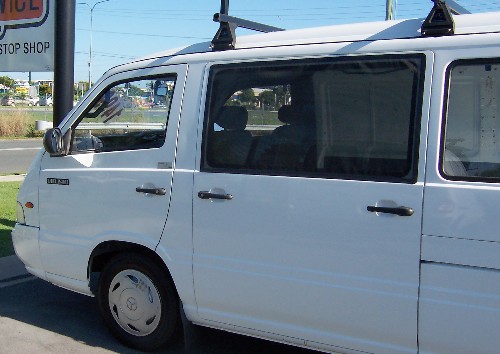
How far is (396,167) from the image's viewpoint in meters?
3.40

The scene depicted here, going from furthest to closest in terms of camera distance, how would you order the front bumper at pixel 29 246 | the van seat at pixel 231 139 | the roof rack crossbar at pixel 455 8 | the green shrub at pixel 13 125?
the green shrub at pixel 13 125 → the front bumper at pixel 29 246 → the van seat at pixel 231 139 → the roof rack crossbar at pixel 455 8

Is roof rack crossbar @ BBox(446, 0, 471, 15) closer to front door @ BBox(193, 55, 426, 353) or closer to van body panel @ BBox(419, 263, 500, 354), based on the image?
front door @ BBox(193, 55, 426, 353)

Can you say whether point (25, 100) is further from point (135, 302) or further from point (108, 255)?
point (135, 302)

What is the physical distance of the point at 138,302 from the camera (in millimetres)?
4504

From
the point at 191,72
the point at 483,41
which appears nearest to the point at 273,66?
the point at 191,72

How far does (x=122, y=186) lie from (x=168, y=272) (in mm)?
709

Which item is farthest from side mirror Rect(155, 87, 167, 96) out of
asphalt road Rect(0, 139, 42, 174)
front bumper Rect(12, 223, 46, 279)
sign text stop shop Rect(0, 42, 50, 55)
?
asphalt road Rect(0, 139, 42, 174)

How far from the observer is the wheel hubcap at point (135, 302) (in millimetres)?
4441

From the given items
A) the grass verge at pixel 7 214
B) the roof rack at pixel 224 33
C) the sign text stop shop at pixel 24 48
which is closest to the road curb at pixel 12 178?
the grass verge at pixel 7 214

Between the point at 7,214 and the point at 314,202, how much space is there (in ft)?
22.6

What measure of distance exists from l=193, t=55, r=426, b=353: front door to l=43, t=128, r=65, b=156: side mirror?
52.6 inches

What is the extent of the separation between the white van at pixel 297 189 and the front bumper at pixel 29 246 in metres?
0.13

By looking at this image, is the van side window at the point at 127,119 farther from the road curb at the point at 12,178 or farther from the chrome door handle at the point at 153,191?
the road curb at the point at 12,178

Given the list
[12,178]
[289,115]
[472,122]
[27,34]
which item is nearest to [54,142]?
[289,115]
